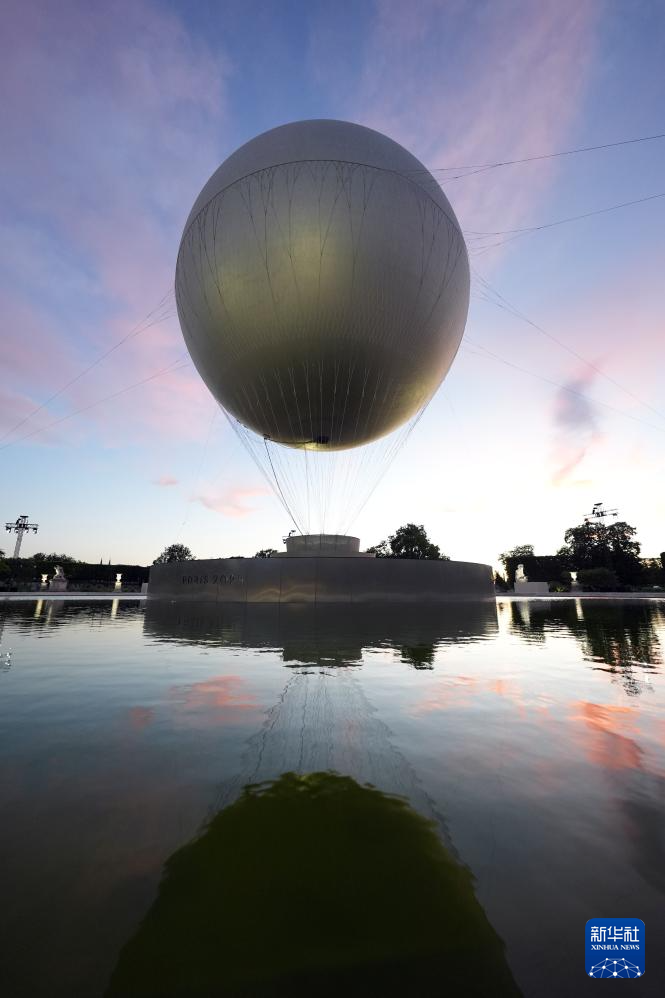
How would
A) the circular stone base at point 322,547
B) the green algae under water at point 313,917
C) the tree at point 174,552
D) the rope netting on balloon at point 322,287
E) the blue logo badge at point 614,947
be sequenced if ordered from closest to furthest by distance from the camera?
the green algae under water at point 313,917 → the blue logo badge at point 614,947 → the rope netting on balloon at point 322,287 → the circular stone base at point 322,547 → the tree at point 174,552

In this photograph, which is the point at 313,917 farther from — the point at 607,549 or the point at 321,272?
the point at 607,549

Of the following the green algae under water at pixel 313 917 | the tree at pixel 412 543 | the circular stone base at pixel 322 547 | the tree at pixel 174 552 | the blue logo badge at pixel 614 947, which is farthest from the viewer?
the tree at pixel 174 552

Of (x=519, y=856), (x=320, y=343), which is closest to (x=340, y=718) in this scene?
(x=519, y=856)

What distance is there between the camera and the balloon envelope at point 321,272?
653 inches

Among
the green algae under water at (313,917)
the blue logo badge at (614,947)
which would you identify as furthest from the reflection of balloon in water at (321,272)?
the blue logo badge at (614,947)

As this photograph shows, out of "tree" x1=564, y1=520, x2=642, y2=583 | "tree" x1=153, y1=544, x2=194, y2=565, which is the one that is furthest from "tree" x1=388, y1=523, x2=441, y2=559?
"tree" x1=153, y1=544, x2=194, y2=565

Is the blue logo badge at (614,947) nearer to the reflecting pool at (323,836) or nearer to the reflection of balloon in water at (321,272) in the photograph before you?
the reflecting pool at (323,836)

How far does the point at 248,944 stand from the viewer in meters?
1.71

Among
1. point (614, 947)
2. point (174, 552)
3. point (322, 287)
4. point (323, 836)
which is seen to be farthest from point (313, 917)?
point (174, 552)

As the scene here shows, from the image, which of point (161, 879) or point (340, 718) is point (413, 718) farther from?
point (161, 879)

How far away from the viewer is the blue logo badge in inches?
67.2

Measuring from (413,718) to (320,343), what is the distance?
15895 millimetres

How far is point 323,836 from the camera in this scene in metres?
2.48

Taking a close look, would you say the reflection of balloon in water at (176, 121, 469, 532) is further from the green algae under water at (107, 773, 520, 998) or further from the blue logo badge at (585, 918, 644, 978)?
the blue logo badge at (585, 918, 644, 978)
